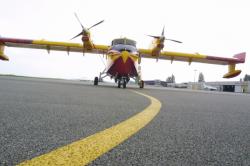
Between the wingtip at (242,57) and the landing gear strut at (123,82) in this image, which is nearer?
the landing gear strut at (123,82)

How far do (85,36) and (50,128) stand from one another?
15.7 meters

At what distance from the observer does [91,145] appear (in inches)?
66.5

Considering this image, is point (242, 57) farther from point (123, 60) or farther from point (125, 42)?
point (123, 60)

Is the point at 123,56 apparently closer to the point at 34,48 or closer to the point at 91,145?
the point at 91,145

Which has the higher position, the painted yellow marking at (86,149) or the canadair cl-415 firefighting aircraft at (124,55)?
the canadair cl-415 firefighting aircraft at (124,55)

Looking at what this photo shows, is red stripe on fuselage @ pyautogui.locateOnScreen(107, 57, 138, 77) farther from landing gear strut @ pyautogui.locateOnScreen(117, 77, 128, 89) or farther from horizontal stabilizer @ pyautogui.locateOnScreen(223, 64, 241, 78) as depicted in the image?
horizontal stabilizer @ pyautogui.locateOnScreen(223, 64, 241, 78)

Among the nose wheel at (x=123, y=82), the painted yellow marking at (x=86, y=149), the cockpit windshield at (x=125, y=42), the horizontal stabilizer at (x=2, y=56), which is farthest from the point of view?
the horizontal stabilizer at (x=2, y=56)

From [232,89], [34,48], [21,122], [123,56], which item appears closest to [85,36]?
[123,56]

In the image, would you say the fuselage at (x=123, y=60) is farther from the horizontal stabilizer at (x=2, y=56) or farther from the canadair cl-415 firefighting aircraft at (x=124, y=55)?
the horizontal stabilizer at (x=2, y=56)

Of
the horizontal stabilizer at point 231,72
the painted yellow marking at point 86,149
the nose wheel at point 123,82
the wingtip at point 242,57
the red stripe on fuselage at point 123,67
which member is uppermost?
the wingtip at point 242,57

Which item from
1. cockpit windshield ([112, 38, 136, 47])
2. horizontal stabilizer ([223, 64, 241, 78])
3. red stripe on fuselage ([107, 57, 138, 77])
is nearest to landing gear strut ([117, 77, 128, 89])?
red stripe on fuselage ([107, 57, 138, 77])

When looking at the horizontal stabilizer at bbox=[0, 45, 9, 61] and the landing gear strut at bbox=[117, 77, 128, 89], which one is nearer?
the landing gear strut at bbox=[117, 77, 128, 89]

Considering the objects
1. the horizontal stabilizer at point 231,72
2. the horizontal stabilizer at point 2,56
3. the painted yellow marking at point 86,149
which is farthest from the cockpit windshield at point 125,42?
the painted yellow marking at point 86,149

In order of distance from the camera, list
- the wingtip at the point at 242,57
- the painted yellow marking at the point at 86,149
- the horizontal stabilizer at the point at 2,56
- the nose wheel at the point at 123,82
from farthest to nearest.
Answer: the horizontal stabilizer at the point at 2,56 → the wingtip at the point at 242,57 → the nose wheel at the point at 123,82 → the painted yellow marking at the point at 86,149
